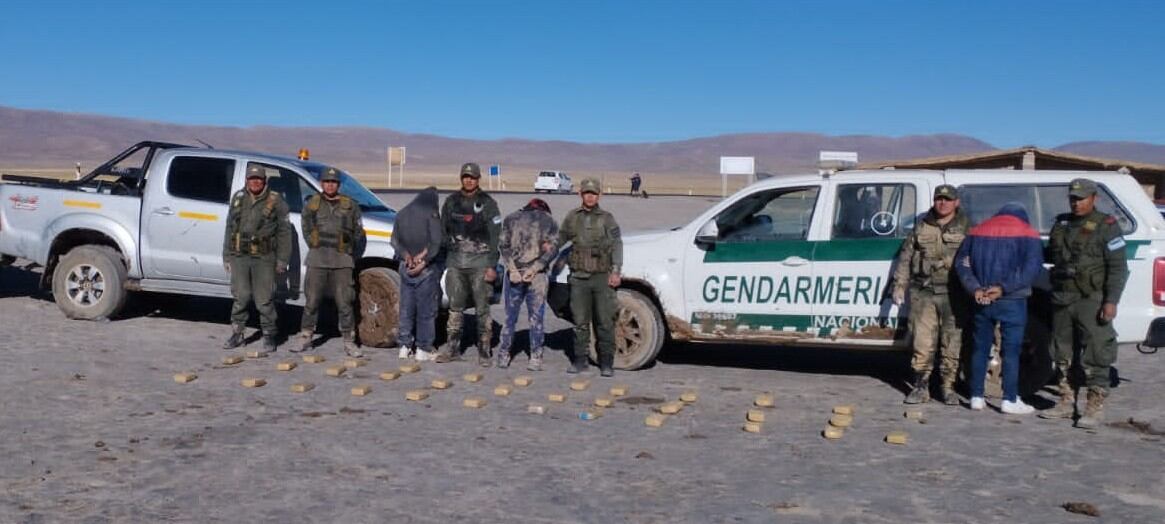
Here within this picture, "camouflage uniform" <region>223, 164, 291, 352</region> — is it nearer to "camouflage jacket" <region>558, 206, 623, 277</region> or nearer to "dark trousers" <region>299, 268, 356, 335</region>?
"dark trousers" <region>299, 268, 356, 335</region>

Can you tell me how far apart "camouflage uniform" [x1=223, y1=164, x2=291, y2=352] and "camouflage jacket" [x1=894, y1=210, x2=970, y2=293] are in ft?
18.6

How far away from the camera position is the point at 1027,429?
309 inches

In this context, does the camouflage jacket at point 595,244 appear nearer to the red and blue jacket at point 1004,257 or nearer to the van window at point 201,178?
the red and blue jacket at point 1004,257

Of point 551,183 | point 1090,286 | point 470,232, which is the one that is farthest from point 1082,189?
point 551,183

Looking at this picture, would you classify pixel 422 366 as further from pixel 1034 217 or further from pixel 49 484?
pixel 1034 217

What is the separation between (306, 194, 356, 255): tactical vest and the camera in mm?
10391

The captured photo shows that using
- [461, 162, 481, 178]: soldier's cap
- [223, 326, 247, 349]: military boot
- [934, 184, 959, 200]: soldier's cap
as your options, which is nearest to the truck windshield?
[223, 326, 247, 349]: military boot

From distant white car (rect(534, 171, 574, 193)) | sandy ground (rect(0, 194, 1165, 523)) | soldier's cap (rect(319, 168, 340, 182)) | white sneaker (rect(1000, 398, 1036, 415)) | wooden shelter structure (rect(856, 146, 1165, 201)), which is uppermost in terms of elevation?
distant white car (rect(534, 171, 574, 193))

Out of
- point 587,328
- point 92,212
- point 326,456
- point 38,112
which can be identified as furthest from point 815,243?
point 38,112

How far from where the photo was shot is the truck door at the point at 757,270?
934 cm

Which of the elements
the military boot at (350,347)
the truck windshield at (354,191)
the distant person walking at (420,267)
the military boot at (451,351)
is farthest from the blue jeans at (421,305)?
the truck windshield at (354,191)

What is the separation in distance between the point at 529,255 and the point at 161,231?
4.26m

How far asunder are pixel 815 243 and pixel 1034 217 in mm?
1729

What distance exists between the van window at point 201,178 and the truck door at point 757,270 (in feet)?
16.5
